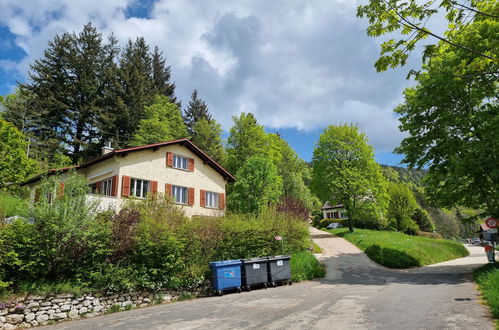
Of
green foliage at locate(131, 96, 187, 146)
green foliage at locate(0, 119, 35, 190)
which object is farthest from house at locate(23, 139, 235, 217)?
green foliage at locate(131, 96, 187, 146)

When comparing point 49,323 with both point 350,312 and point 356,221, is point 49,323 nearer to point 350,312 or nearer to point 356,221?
point 350,312

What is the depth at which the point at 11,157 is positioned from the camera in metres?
24.4

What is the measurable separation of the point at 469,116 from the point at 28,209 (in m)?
19.8

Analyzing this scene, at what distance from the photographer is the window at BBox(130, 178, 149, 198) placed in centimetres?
2169

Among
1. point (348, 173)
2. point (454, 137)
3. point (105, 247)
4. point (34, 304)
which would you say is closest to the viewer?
point (34, 304)

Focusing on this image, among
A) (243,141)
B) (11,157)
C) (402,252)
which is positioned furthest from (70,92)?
(402,252)

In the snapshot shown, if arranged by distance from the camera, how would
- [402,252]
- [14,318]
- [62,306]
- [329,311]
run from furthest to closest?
1. [402,252]
2. [62,306]
3. [14,318]
4. [329,311]

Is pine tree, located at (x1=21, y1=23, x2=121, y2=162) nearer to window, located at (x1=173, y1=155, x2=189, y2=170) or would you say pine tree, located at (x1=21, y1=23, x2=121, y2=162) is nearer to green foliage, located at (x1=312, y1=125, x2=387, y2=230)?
window, located at (x1=173, y1=155, x2=189, y2=170)

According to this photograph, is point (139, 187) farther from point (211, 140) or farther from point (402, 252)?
point (211, 140)

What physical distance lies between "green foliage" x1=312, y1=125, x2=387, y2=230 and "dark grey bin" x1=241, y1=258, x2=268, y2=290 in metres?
19.8

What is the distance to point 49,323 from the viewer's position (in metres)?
9.84

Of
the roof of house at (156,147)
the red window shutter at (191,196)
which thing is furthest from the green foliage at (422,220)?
the red window shutter at (191,196)

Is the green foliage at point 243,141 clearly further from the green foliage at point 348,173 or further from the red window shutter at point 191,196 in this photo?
the red window shutter at point 191,196

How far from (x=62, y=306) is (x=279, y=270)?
913cm
